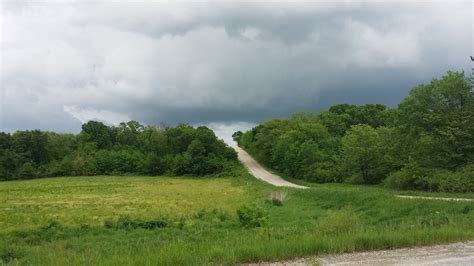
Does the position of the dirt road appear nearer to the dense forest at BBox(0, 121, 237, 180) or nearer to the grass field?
the grass field

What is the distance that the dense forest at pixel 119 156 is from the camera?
112312mm

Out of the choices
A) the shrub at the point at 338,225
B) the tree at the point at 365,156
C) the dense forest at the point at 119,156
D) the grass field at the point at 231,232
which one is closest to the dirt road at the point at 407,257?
the grass field at the point at 231,232

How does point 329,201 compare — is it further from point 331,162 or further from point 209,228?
point 331,162

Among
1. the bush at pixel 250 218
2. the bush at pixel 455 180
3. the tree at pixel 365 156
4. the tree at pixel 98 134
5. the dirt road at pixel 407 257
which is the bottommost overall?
the bush at pixel 250 218

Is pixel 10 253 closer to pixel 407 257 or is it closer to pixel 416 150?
pixel 407 257

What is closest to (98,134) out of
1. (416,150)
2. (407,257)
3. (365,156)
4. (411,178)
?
(365,156)

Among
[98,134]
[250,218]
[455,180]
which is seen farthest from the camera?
[98,134]

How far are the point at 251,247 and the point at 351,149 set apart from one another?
58033 millimetres

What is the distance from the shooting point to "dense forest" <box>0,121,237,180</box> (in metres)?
112

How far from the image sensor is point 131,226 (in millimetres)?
26359

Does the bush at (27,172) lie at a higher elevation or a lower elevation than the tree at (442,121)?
lower

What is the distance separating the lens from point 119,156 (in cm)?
12062

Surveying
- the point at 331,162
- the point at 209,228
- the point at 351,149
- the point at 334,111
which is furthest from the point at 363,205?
the point at 334,111

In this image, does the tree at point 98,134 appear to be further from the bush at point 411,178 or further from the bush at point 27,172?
the bush at point 411,178
